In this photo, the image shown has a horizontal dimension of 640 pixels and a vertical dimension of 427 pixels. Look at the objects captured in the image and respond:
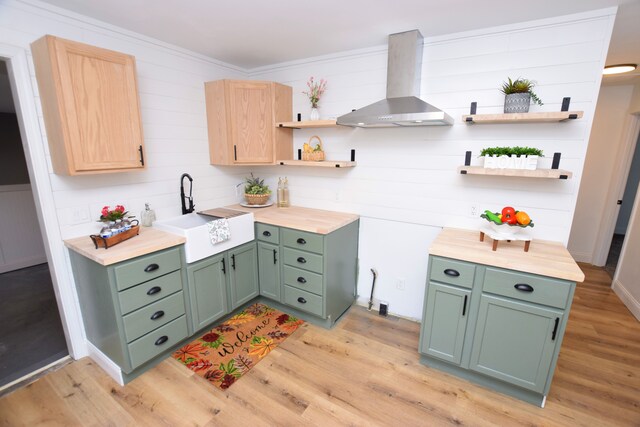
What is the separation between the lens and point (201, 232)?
93.3 inches

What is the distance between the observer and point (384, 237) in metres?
2.92

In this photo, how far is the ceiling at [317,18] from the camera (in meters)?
1.88

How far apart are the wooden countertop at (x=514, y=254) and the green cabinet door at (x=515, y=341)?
0.24 meters

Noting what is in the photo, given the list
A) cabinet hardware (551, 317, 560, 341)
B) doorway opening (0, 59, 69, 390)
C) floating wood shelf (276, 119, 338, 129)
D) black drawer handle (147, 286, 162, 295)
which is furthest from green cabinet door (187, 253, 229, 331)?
cabinet hardware (551, 317, 560, 341)

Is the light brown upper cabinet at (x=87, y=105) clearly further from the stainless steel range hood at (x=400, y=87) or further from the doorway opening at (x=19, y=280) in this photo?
the stainless steel range hood at (x=400, y=87)

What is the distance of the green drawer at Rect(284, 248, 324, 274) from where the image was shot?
2584mm

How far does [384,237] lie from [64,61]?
274 centimetres

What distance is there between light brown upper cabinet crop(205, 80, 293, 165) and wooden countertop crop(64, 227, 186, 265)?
107cm

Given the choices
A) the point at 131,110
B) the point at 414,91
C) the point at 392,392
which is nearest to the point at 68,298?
the point at 131,110

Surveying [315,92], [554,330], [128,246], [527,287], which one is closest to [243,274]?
[128,246]

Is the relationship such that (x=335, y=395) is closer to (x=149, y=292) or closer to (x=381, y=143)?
(x=149, y=292)

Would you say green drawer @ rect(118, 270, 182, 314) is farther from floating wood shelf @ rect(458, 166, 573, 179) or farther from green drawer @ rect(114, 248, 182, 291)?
floating wood shelf @ rect(458, 166, 573, 179)

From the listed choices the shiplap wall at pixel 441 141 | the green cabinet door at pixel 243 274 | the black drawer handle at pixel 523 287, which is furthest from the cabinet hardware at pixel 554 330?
the green cabinet door at pixel 243 274

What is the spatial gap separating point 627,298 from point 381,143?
A: 322 centimetres
